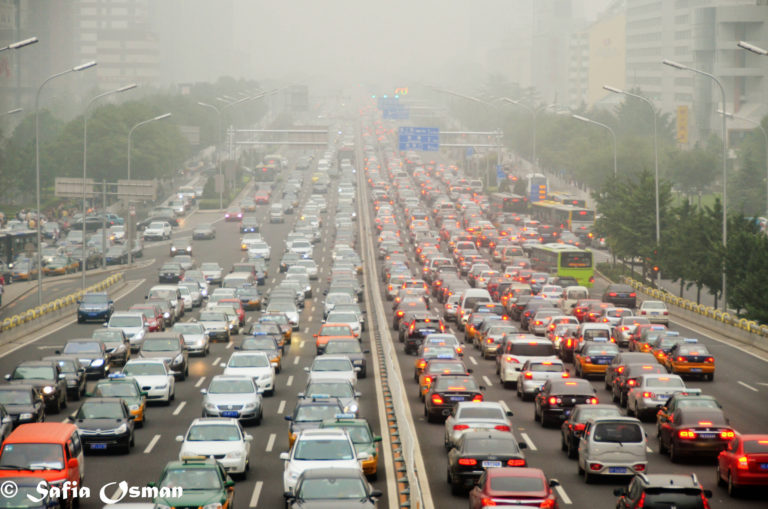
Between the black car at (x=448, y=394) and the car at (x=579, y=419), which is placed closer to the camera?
the car at (x=579, y=419)

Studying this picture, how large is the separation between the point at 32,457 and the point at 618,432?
11.0 m

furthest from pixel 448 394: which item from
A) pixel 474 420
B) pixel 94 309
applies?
pixel 94 309

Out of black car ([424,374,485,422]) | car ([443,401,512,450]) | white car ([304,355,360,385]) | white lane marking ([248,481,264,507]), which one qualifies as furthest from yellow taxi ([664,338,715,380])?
white lane marking ([248,481,264,507])

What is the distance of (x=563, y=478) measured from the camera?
2605 cm

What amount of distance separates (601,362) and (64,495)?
2269cm

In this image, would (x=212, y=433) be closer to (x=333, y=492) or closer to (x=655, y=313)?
(x=333, y=492)

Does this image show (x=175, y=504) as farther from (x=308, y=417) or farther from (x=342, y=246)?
(x=342, y=246)

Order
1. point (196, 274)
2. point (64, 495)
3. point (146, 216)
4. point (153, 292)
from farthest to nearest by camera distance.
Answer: point (146, 216)
point (196, 274)
point (153, 292)
point (64, 495)

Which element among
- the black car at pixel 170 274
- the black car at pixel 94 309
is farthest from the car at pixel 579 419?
the black car at pixel 170 274

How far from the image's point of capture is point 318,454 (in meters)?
23.2

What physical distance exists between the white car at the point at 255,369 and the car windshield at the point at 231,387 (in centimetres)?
436

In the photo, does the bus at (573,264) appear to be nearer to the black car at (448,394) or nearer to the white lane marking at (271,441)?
the black car at (448,394)

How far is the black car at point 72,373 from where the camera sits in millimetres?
36750

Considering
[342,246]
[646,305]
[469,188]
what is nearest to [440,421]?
[646,305]
